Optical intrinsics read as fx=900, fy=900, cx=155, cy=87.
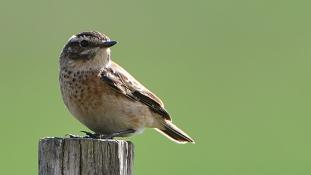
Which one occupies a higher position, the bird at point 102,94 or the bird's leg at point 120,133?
the bird at point 102,94

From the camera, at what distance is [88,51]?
882cm

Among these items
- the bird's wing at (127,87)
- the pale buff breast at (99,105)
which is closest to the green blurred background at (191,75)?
the bird's wing at (127,87)

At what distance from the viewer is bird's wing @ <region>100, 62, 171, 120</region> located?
8508 millimetres

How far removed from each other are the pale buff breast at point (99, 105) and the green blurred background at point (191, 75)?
6384 millimetres

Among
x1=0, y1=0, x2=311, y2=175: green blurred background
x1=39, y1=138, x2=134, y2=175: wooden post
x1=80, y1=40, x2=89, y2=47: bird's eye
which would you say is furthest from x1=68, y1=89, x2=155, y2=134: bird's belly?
x1=0, y1=0, x2=311, y2=175: green blurred background

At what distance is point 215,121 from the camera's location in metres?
17.8

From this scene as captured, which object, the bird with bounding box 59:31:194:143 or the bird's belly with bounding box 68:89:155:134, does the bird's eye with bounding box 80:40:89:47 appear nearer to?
the bird with bounding box 59:31:194:143

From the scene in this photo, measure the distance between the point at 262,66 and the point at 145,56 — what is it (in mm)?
2905

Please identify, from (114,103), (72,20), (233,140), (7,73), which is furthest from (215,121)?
(114,103)

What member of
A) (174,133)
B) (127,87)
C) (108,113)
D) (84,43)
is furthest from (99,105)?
(174,133)

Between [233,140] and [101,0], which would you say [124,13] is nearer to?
[101,0]

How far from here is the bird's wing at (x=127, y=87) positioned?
27.9 ft

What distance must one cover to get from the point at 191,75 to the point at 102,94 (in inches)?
493

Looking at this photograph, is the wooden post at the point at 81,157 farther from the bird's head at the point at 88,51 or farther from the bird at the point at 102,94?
the bird's head at the point at 88,51
